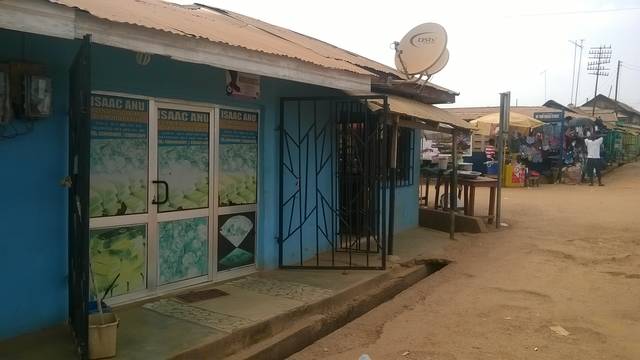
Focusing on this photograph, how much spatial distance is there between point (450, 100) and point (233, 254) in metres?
6.21

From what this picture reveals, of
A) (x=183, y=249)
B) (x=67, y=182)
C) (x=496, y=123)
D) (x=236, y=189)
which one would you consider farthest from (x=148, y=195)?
(x=496, y=123)

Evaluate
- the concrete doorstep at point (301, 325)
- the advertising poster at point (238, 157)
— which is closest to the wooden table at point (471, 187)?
the concrete doorstep at point (301, 325)

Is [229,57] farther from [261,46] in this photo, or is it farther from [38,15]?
[38,15]

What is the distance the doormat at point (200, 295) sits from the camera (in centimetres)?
541

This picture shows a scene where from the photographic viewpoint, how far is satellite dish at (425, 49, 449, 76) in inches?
344

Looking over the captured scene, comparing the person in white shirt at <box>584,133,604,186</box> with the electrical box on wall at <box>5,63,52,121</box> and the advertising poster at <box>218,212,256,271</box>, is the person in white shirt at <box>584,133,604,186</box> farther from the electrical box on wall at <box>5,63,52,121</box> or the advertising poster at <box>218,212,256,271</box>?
the electrical box on wall at <box>5,63,52,121</box>

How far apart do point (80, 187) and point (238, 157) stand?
2842mm

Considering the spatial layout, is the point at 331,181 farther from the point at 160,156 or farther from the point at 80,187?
the point at 80,187

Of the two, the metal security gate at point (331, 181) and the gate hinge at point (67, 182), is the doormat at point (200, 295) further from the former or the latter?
the gate hinge at point (67, 182)

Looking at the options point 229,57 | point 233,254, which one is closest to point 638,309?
point 233,254

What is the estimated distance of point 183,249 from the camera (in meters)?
5.69

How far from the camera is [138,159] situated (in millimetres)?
5184

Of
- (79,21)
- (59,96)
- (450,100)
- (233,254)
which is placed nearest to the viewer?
(79,21)

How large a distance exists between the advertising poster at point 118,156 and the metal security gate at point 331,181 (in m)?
2.00
